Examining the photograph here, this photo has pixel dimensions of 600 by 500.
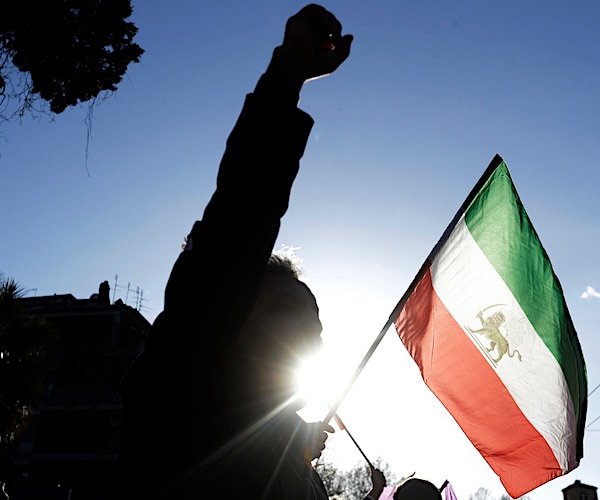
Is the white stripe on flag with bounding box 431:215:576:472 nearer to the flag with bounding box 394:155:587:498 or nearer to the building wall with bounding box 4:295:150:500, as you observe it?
the flag with bounding box 394:155:587:498

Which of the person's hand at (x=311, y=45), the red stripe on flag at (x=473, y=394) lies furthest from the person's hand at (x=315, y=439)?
the red stripe on flag at (x=473, y=394)

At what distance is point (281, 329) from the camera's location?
4.10 feet

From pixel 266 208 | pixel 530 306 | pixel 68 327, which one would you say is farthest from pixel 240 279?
pixel 68 327

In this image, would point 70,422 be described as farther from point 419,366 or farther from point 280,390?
point 280,390

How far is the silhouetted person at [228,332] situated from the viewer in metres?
0.92

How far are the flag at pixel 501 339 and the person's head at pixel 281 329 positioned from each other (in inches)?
107

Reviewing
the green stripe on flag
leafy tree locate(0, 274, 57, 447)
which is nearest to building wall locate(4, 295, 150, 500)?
leafy tree locate(0, 274, 57, 447)

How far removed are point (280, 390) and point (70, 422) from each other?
32011 millimetres

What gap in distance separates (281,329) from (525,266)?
134 inches

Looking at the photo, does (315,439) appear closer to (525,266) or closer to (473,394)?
(473,394)

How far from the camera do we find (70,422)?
97.8ft

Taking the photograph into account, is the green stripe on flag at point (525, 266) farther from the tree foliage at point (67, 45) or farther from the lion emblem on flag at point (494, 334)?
the tree foliage at point (67, 45)

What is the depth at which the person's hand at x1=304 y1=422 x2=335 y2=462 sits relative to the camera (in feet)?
4.16

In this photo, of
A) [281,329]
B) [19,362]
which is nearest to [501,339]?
[281,329]
